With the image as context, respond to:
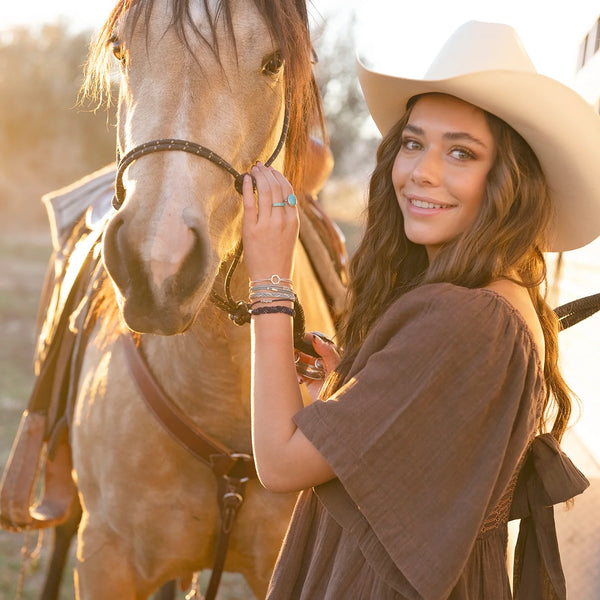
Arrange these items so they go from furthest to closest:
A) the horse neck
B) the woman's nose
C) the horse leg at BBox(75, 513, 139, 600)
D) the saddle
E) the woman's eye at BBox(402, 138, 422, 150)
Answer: the saddle, the horse leg at BBox(75, 513, 139, 600), the horse neck, the woman's eye at BBox(402, 138, 422, 150), the woman's nose

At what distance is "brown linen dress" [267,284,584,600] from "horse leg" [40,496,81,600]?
2155 millimetres

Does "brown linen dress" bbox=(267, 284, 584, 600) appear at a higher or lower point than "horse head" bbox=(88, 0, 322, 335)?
lower

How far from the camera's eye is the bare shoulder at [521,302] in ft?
3.94

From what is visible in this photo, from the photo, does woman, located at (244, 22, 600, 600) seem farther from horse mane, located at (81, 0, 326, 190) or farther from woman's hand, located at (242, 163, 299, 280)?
horse mane, located at (81, 0, 326, 190)

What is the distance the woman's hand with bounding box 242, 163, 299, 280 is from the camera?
1.29 m

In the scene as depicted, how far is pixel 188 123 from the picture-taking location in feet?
4.54

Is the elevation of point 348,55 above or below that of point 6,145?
above

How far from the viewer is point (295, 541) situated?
53.4 inches

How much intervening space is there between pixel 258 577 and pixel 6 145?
74.5ft

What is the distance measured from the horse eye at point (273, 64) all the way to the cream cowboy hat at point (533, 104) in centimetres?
23

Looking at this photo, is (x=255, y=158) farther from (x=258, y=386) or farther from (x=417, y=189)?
(x=258, y=386)

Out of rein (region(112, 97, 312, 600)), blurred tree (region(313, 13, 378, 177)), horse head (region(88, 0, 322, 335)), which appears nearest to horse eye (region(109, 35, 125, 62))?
horse head (region(88, 0, 322, 335))

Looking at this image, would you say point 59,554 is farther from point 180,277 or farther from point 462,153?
point 462,153

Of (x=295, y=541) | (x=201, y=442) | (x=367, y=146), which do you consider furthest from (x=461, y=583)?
(x=367, y=146)
